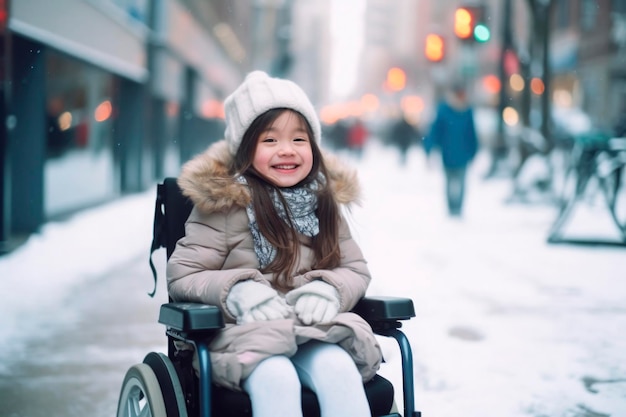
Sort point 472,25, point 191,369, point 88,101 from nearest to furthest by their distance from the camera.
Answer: point 191,369
point 88,101
point 472,25

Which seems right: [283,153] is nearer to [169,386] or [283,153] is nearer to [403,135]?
[169,386]

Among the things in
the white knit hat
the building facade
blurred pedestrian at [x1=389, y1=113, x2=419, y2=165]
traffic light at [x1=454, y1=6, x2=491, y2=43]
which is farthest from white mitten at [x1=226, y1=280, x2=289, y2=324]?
blurred pedestrian at [x1=389, y1=113, x2=419, y2=165]

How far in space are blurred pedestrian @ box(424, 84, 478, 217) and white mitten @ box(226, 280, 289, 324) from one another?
35.2ft

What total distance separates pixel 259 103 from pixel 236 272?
62cm

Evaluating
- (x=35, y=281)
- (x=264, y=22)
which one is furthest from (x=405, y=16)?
(x=35, y=281)

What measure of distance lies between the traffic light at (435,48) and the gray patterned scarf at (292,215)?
1386 cm

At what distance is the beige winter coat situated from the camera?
279cm

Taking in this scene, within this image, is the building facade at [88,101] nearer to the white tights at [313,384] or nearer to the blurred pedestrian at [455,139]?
the blurred pedestrian at [455,139]

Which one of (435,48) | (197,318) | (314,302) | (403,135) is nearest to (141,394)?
(197,318)

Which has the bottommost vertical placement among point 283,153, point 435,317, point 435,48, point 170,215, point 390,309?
point 435,317

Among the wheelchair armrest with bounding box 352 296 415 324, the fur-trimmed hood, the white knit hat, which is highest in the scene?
the white knit hat

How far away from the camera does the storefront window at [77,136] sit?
11852mm

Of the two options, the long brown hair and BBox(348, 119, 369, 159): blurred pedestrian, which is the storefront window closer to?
the long brown hair

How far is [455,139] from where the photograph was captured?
526 inches
